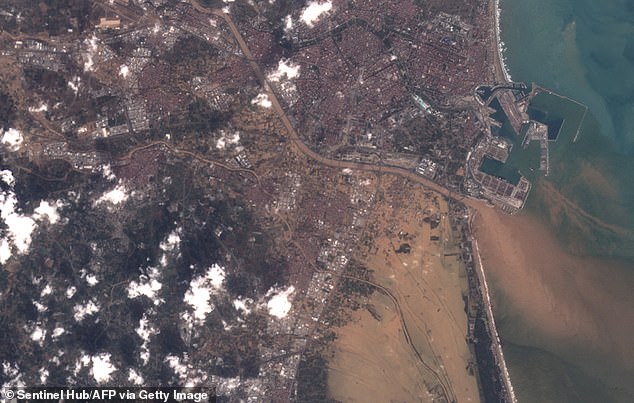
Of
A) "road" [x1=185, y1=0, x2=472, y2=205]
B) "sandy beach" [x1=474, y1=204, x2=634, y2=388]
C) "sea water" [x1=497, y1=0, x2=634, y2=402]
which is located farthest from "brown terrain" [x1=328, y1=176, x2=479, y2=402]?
"sea water" [x1=497, y1=0, x2=634, y2=402]

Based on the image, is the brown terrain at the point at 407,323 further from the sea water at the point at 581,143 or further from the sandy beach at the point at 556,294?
the sea water at the point at 581,143

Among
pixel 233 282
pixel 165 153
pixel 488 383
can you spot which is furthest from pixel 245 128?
pixel 488 383

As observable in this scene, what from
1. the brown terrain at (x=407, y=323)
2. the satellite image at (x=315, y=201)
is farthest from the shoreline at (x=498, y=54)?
the brown terrain at (x=407, y=323)

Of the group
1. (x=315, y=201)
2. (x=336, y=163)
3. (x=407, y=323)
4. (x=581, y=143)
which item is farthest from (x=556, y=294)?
(x=315, y=201)

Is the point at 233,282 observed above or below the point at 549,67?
below

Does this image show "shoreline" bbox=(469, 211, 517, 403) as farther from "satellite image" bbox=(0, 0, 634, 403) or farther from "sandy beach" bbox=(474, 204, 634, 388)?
"sandy beach" bbox=(474, 204, 634, 388)

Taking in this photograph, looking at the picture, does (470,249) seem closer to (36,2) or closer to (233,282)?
(233,282)
